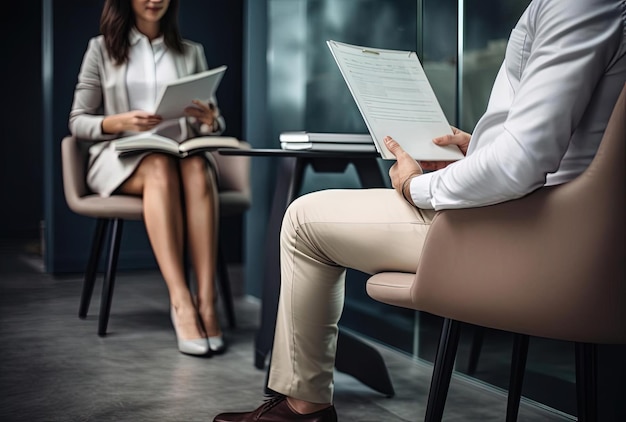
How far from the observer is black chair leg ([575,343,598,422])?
4.55 feet

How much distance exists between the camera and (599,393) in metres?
1.90

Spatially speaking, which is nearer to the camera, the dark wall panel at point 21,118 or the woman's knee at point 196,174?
the woman's knee at point 196,174

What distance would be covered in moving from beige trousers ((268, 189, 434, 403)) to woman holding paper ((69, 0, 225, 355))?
101 centimetres

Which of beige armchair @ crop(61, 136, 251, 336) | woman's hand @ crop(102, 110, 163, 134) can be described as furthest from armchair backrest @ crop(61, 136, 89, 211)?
woman's hand @ crop(102, 110, 163, 134)

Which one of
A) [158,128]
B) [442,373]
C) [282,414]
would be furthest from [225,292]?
[442,373]

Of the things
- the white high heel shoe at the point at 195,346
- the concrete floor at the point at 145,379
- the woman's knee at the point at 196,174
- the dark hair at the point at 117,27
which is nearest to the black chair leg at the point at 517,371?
the concrete floor at the point at 145,379

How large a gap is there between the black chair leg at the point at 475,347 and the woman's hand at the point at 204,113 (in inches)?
51.0

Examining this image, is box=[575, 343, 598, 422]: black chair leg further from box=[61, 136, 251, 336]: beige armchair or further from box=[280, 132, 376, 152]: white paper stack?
box=[61, 136, 251, 336]: beige armchair

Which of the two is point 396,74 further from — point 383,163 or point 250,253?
point 250,253

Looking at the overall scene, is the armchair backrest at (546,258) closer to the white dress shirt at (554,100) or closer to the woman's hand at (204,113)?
the white dress shirt at (554,100)

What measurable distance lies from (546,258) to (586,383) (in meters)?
0.35

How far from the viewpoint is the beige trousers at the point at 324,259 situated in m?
1.52

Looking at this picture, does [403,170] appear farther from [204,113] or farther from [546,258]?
[204,113]

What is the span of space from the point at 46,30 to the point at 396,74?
3400mm
